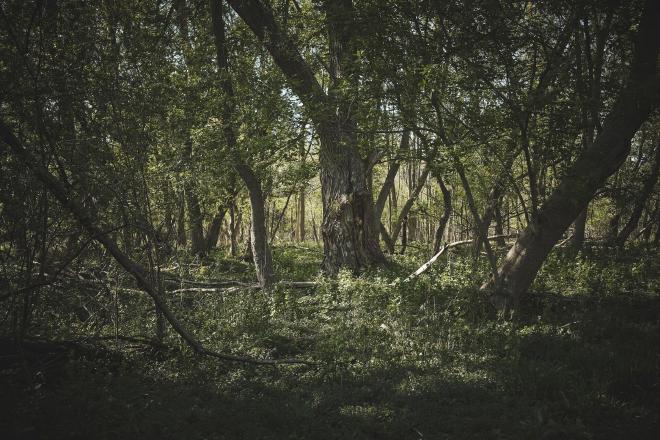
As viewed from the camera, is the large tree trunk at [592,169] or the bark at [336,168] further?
the bark at [336,168]

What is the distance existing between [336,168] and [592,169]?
16.4ft

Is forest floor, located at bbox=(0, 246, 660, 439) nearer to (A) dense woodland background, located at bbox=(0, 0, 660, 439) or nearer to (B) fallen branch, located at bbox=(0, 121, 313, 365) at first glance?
(A) dense woodland background, located at bbox=(0, 0, 660, 439)

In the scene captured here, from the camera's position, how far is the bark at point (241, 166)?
32.3 ft

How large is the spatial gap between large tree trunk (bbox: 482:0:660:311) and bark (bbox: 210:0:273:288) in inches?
198

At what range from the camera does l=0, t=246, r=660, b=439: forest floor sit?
440cm

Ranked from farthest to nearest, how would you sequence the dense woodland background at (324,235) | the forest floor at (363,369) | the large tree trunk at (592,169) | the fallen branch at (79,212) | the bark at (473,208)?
1. the bark at (473,208)
2. the large tree trunk at (592,169)
3. the dense woodland background at (324,235)
4. the fallen branch at (79,212)
5. the forest floor at (363,369)

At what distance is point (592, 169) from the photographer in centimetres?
703

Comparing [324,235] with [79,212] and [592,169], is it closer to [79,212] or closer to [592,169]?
[592,169]

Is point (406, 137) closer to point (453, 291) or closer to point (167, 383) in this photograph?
point (453, 291)

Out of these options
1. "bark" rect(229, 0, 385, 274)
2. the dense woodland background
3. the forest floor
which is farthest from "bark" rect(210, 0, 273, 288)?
the forest floor

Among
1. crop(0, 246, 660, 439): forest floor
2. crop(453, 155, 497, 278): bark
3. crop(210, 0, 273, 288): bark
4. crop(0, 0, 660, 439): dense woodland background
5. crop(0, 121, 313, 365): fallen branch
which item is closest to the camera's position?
crop(0, 246, 660, 439): forest floor

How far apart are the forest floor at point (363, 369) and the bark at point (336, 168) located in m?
1.24

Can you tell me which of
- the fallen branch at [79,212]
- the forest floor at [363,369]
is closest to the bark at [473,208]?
the forest floor at [363,369]

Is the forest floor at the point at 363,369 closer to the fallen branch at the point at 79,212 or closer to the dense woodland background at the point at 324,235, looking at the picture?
the dense woodland background at the point at 324,235
